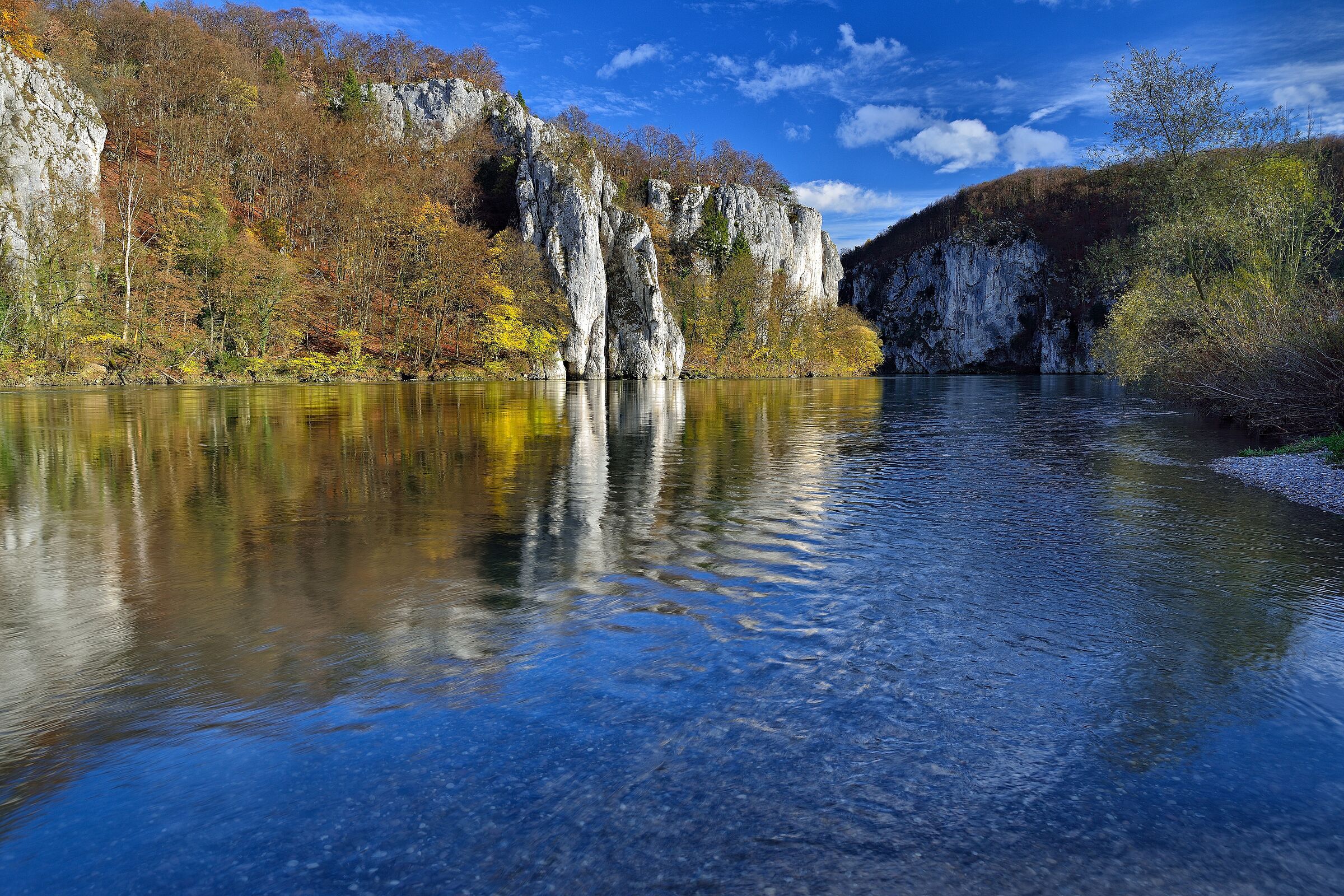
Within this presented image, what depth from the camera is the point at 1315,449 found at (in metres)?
14.0

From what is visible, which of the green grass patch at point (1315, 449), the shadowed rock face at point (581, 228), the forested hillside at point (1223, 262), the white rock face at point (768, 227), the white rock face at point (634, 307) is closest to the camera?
the green grass patch at point (1315, 449)

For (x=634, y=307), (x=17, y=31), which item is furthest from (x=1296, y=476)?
(x=634, y=307)

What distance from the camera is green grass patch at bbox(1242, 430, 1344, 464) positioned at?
1235 centimetres

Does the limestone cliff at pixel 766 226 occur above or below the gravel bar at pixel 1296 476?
above

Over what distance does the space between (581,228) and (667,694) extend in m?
72.1

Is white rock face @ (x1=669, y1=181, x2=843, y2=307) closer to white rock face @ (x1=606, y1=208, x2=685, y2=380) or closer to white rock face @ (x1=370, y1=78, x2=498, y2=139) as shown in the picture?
white rock face @ (x1=606, y1=208, x2=685, y2=380)

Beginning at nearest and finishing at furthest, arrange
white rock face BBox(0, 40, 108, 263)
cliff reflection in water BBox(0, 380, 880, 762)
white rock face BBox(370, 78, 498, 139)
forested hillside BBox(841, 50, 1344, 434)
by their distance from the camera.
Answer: cliff reflection in water BBox(0, 380, 880, 762), forested hillside BBox(841, 50, 1344, 434), white rock face BBox(0, 40, 108, 263), white rock face BBox(370, 78, 498, 139)

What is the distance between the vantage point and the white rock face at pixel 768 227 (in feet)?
311

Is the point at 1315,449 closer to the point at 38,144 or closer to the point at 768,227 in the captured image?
the point at 38,144

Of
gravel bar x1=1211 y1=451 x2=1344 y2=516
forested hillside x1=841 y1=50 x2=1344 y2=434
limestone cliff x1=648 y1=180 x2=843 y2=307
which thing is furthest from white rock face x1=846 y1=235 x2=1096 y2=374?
gravel bar x1=1211 y1=451 x2=1344 y2=516

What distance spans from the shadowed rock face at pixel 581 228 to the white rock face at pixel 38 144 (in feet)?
111

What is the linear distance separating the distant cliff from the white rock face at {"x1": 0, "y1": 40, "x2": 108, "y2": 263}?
132m

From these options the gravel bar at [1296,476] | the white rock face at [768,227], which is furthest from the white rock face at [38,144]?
the white rock face at [768,227]

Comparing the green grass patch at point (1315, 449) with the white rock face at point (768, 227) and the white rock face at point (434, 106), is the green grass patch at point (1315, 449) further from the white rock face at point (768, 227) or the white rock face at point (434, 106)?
the white rock face at point (434, 106)
